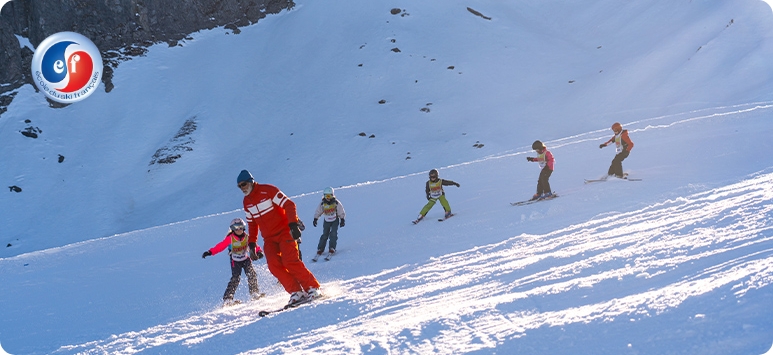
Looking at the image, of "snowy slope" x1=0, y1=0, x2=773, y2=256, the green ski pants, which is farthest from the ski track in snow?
"snowy slope" x1=0, y1=0, x2=773, y2=256

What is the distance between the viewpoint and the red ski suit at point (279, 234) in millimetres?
6754

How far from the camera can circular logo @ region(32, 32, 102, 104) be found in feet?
94.2

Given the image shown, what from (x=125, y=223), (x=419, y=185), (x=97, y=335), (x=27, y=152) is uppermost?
(x=27, y=152)

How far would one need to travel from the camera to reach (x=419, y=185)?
14.9 metres

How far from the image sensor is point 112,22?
135 feet

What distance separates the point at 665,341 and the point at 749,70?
93.4 feet

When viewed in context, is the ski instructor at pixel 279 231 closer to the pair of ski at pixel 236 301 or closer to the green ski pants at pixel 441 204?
the pair of ski at pixel 236 301

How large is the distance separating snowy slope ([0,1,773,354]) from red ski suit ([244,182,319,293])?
72cm

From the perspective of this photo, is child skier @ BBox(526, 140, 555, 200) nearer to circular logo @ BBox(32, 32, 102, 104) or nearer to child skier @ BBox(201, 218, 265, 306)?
child skier @ BBox(201, 218, 265, 306)

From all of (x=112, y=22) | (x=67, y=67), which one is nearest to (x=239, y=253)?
(x=67, y=67)

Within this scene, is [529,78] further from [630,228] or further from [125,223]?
[630,228]

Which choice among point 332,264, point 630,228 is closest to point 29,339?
point 332,264

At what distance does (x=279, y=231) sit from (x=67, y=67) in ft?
93.2

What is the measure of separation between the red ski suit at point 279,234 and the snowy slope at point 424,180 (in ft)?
2.35
